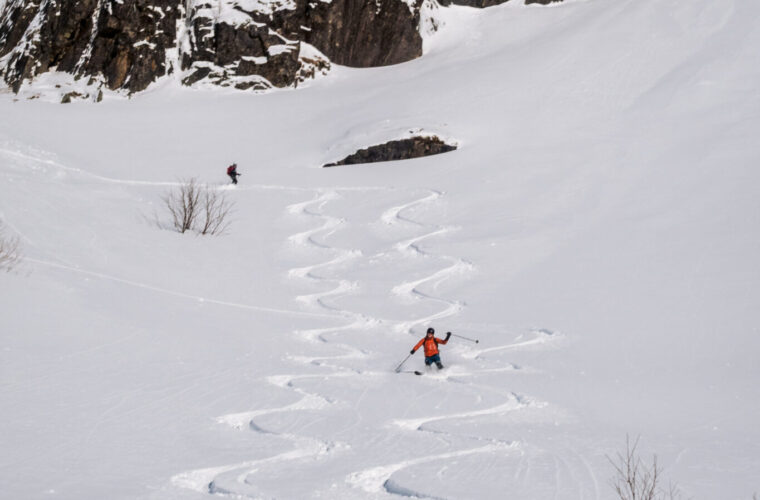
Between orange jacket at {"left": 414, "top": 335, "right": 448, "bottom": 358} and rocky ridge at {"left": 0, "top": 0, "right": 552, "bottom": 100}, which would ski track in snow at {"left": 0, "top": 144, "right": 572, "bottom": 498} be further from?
rocky ridge at {"left": 0, "top": 0, "right": 552, "bottom": 100}

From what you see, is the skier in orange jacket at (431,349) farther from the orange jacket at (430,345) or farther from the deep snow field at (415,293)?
the deep snow field at (415,293)

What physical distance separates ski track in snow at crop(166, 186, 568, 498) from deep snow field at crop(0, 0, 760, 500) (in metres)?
0.06

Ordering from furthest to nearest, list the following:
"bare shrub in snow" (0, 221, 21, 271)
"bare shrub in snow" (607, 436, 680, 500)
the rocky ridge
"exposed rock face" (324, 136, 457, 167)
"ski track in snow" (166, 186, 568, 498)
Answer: the rocky ridge
"exposed rock face" (324, 136, 457, 167)
"bare shrub in snow" (0, 221, 21, 271)
"ski track in snow" (166, 186, 568, 498)
"bare shrub in snow" (607, 436, 680, 500)

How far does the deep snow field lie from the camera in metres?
8.73

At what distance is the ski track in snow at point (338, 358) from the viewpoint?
26.5ft

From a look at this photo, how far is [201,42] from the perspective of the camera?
172 feet

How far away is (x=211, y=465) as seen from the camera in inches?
330

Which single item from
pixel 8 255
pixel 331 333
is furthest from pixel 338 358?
pixel 8 255

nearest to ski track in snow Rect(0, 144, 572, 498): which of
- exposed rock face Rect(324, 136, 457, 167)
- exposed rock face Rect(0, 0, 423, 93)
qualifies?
exposed rock face Rect(324, 136, 457, 167)

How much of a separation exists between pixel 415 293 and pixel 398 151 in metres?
17.2

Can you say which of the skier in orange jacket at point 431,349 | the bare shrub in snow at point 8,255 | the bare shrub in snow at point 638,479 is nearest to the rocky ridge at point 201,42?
the bare shrub in snow at point 8,255

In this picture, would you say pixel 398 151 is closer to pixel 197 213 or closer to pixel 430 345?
pixel 197 213

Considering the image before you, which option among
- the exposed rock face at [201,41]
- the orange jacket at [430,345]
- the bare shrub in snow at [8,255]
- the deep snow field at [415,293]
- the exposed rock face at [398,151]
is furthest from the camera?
the exposed rock face at [201,41]

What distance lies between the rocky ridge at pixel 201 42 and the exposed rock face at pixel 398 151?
62.1 ft
